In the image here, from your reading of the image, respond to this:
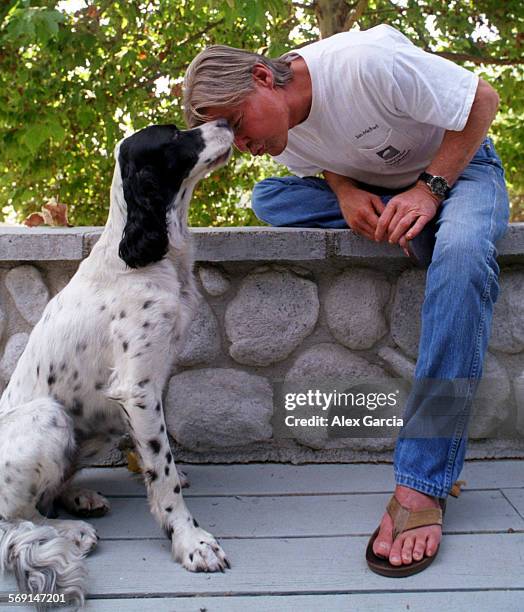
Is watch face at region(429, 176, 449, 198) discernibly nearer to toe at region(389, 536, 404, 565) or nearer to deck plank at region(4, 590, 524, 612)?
toe at region(389, 536, 404, 565)

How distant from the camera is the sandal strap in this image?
2180 mm

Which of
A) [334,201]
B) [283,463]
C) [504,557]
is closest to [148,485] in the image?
[283,463]

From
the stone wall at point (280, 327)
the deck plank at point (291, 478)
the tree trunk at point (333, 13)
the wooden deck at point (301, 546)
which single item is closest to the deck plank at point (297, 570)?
the wooden deck at point (301, 546)

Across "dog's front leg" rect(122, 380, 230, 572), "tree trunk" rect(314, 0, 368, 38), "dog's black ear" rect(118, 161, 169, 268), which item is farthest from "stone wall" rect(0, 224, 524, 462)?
"tree trunk" rect(314, 0, 368, 38)

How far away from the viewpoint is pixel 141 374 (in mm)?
2316

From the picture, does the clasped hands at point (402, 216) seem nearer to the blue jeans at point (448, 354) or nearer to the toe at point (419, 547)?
the blue jeans at point (448, 354)

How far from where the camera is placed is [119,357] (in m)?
2.35

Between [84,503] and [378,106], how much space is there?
1.65 metres

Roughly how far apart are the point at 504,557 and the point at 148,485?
1.06m

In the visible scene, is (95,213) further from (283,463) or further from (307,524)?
(307,524)

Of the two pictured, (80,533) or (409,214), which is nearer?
(80,533)

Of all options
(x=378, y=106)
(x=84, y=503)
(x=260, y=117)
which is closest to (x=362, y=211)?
(x=378, y=106)

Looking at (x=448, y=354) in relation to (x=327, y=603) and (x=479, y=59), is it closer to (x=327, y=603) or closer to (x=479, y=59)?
(x=327, y=603)

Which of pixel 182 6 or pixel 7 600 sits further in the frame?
pixel 182 6
